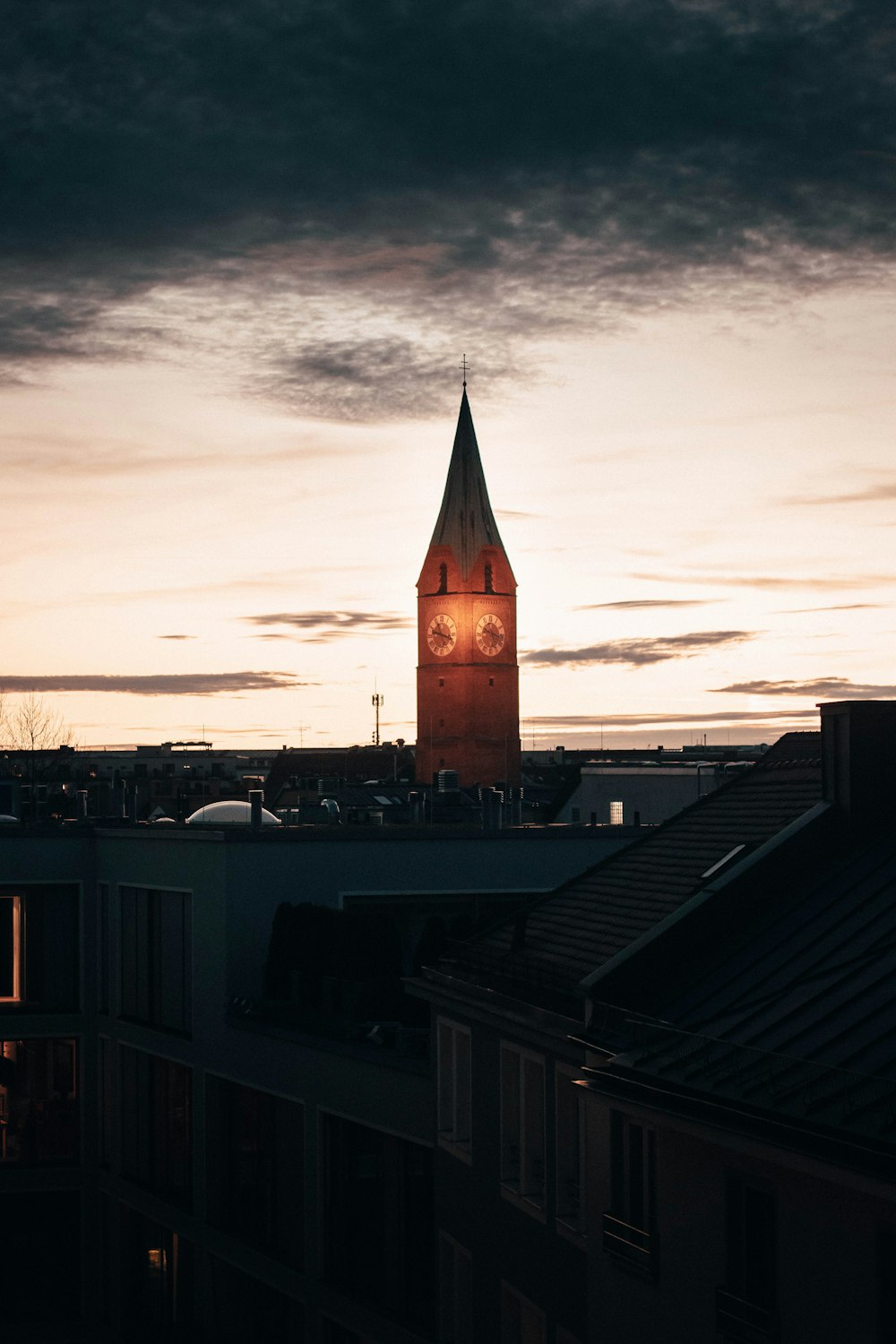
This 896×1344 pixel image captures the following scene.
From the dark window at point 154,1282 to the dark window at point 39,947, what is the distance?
14.9 feet

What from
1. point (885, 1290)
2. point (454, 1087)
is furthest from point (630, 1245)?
point (454, 1087)

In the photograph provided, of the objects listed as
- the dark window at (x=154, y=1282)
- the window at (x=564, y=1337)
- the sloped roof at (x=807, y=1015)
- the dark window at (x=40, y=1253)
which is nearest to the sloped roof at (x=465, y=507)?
the dark window at (x=40, y=1253)

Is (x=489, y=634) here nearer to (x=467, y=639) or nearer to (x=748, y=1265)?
(x=467, y=639)

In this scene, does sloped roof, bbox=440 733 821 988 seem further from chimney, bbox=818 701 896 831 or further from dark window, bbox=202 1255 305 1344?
dark window, bbox=202 1255 305 1344

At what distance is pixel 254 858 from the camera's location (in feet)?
95.5

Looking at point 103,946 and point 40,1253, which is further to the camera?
point 103,946

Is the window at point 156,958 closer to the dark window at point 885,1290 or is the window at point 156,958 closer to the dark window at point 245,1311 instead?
the dark window at point 245,1311

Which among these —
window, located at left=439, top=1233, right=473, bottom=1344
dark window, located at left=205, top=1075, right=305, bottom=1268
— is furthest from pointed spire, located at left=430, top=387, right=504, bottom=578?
window, located at left=439, top=1233, right=473, bottom=1344

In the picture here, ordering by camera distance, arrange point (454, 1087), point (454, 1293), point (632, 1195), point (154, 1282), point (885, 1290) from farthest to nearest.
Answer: point (154, 1282)
point (454, 1293)
point (454, 1087)
point (632, 1195)
point (885, 1290)

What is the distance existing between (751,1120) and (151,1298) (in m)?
22.3

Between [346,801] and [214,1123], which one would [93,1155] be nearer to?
[214,1123]

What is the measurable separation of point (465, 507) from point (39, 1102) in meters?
132

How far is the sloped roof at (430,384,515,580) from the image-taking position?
16175 cm

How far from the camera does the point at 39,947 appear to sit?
3428cm
